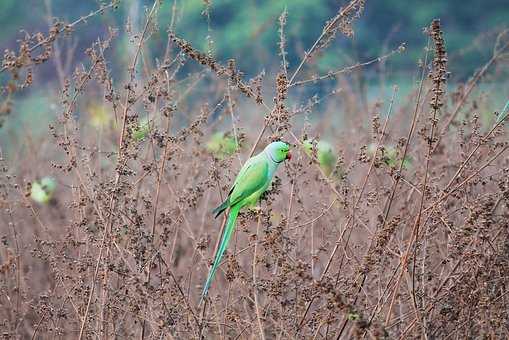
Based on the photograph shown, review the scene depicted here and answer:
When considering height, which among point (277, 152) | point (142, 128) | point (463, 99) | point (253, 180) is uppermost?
point (142, 128)

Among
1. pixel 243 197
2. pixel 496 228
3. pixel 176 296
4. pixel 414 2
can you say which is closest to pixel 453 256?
pixel 496 228

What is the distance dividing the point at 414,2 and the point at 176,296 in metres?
18.8

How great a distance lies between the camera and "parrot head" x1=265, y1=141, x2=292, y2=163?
333 cm

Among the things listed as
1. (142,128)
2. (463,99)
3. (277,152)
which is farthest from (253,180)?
(463,99)

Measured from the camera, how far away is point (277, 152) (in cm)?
335

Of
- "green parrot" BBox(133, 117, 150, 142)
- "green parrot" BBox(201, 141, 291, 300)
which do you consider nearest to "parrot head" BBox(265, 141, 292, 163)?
"green parrot" BBox(201, 141, 291, 300)

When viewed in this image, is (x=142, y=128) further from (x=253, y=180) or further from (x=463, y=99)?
(x=463, y=99)

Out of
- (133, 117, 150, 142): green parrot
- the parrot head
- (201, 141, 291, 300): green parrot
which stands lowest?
(201, 141, 291, 300): green parrot

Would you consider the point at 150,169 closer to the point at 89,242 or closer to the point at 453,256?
the point at 89,242

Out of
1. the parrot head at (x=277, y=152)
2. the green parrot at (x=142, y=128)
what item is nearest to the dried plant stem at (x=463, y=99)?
the parrot head at (x=277, y=152)

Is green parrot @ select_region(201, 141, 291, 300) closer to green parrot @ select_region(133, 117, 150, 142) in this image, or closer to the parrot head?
the parrot head

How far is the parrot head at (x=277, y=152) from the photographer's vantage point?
10.9 ft

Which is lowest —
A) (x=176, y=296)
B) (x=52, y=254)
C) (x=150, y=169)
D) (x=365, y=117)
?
(x=176, y=296)

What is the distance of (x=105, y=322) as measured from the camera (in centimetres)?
320
